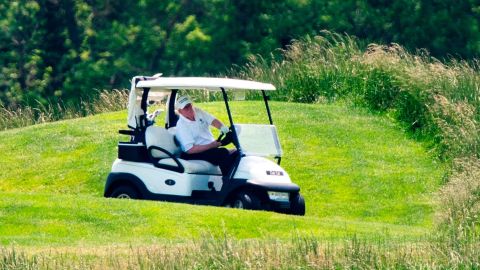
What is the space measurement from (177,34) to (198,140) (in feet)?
77.0

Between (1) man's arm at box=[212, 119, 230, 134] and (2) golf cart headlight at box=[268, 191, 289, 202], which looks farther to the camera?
(1) man's arm at box=[212, 119, 230, 134]

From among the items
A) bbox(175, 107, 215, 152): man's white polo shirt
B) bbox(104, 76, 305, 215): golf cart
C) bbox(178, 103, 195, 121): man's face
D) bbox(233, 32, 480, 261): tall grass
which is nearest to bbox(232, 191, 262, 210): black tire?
bbox(104, 76, 305, 215): golf cart

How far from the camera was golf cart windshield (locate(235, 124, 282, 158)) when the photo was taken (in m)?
20.1

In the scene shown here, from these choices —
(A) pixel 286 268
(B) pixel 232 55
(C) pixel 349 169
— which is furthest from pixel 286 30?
(A) pixel 286 268

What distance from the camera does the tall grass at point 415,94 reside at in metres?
19.8

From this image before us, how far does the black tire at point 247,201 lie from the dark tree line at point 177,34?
73.1 ft

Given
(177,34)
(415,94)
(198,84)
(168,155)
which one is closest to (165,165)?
(168,155)

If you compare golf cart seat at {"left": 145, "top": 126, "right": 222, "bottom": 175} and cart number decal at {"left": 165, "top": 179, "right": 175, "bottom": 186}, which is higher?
golf cart seat at {"left": 145, "top": 126, "right": 222, "bottom": 175}

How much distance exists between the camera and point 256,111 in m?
26.8

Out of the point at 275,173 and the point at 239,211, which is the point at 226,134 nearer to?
the point at 275,173

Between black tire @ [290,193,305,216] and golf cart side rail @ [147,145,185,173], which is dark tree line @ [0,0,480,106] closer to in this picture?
golf cart side rail @ [147,145,185,173]

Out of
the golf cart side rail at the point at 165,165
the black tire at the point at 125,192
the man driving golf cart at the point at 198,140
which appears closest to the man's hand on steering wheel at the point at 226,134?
the man driving golf cart at the point at 198,140

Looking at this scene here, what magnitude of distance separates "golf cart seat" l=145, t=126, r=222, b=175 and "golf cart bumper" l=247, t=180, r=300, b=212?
88 centimetres

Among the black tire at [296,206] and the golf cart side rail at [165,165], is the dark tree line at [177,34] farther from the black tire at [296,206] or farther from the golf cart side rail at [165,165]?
Result: the black tire at [296,206]
